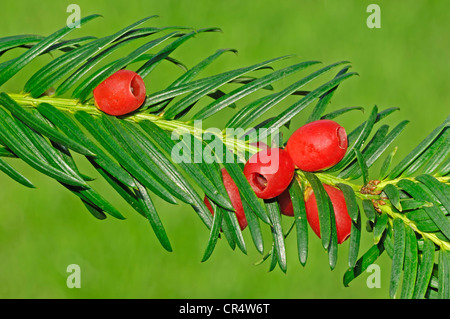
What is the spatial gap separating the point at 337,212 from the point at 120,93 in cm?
18

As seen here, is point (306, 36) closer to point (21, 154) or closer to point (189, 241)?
point (189, 241)

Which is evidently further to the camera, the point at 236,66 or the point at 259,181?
the point at 236,66

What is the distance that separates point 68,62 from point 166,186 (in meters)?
0.13

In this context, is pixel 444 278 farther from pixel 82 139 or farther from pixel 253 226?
pixel 82 139

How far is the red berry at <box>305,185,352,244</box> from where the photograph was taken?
17.9 inches

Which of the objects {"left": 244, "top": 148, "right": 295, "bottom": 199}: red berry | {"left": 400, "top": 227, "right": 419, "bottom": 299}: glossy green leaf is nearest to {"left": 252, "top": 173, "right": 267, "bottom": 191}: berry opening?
{"left": 244, "top": 148, "right": 295, "bottom": 199}: red berry

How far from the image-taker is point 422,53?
1380 millimetres

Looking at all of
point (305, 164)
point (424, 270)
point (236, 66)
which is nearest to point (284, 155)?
point (305, 164)

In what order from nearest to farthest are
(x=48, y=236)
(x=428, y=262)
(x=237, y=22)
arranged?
(x=428, y=262) < (x=48, y=236) < (x=237, y=22)

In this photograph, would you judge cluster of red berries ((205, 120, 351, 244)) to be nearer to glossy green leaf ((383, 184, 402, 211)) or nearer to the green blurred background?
glossy green leaf ((383, 184, 402, 211))

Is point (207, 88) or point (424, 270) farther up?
point (207, 88)

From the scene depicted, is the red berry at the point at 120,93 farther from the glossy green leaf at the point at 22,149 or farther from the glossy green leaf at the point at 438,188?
the glossy green leaf at the point at 438,188

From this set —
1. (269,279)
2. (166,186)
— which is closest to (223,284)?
(269,279)

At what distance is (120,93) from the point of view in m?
0.45
